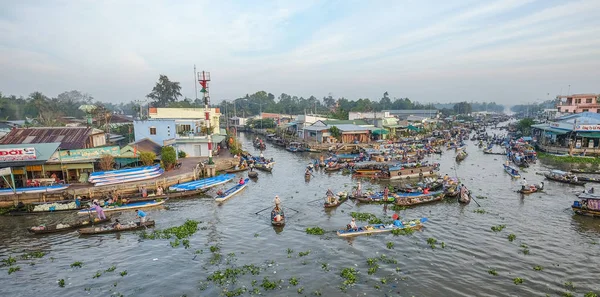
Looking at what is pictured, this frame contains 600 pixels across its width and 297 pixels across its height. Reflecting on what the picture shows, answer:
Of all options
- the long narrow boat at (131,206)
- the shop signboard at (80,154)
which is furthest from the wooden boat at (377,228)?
the shop signboard at (80,154)

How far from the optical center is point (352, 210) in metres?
28.2

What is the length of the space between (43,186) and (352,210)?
90.3ft

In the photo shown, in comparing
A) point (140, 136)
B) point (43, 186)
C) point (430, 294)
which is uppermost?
point (140, 136)

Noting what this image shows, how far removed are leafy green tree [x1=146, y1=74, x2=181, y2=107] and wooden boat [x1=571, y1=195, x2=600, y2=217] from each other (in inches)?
4433

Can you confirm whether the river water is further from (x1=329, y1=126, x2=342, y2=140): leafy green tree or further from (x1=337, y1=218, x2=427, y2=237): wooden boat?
(x1=329, y1=126, x2=342, y2=140): leafy green tree

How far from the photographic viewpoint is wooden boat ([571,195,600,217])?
25312 mm

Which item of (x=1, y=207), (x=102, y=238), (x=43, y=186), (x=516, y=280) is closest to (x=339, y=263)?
(x=516, y=280)

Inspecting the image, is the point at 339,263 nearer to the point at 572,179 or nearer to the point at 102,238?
the point at 102,238

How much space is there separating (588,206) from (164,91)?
114 m

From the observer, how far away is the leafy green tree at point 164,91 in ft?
369

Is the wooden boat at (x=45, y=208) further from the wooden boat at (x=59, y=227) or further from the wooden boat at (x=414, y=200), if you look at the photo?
the wooden boat at (x=414, y=200)

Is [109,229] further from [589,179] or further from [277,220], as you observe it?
[589,179]

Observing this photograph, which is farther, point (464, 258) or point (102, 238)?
point (102, 238)

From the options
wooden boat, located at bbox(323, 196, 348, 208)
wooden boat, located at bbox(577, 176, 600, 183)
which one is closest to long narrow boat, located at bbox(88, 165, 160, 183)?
wooden boat, located at bbox(323, 196, 348, 208)
